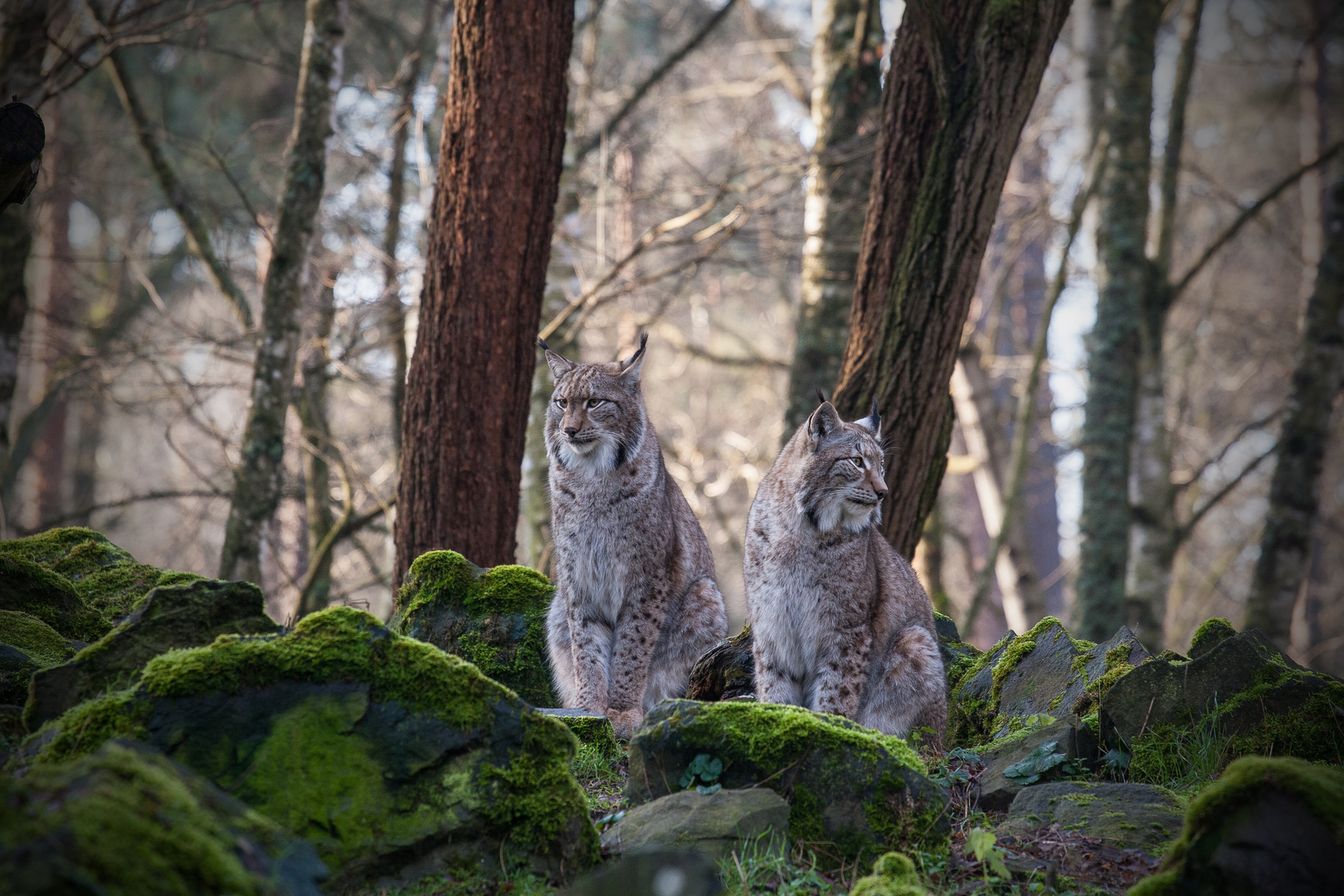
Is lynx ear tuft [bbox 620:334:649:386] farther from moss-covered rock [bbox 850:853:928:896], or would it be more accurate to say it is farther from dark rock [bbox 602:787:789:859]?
moss-covered rock [bbox 850:853:928:896]

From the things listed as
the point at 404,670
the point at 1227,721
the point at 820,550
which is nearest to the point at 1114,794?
the point at 1227,721

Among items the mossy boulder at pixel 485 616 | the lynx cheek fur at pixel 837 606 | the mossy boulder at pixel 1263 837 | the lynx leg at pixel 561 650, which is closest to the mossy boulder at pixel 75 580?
the mossy boulder at pixel 485 616

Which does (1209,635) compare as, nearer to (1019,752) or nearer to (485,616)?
(1019,752)

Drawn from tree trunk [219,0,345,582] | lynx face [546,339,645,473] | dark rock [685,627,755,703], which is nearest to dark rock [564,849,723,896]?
dark rock [685,627,755,703]

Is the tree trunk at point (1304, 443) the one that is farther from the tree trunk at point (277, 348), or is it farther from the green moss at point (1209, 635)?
the tree trunk at point (277, 348)

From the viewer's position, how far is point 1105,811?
3791 mm

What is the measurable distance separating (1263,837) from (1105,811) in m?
0.98

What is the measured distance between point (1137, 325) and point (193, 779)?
444 inches

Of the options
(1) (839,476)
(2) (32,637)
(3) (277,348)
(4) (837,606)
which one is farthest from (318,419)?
(4) (837,606)

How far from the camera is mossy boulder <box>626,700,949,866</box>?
358 centimetres

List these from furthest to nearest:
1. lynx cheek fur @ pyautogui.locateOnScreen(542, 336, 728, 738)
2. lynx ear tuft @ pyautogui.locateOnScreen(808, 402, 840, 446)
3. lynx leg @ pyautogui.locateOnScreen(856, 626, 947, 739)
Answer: lynx cheek fur @ pyautogui.locateOnScreen(542, 336, 728, 738) → lynx ear tuft @ pyautogui.locateOnScreen(808, 402, 840, 446) → lynx leg @ pyautogui.locateOnScreen(856, 626, 947, 739)

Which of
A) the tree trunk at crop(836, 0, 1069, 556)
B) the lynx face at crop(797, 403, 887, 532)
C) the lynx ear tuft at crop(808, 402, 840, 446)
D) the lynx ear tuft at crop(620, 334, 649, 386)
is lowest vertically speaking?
the lynx face at crop(797, 403, 887, 532)

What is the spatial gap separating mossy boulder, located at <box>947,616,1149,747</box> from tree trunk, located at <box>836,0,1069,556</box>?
1668 millimetres

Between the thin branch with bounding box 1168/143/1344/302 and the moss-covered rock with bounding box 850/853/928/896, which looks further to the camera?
the thin branch with bounding box 1168/143/1344/302
